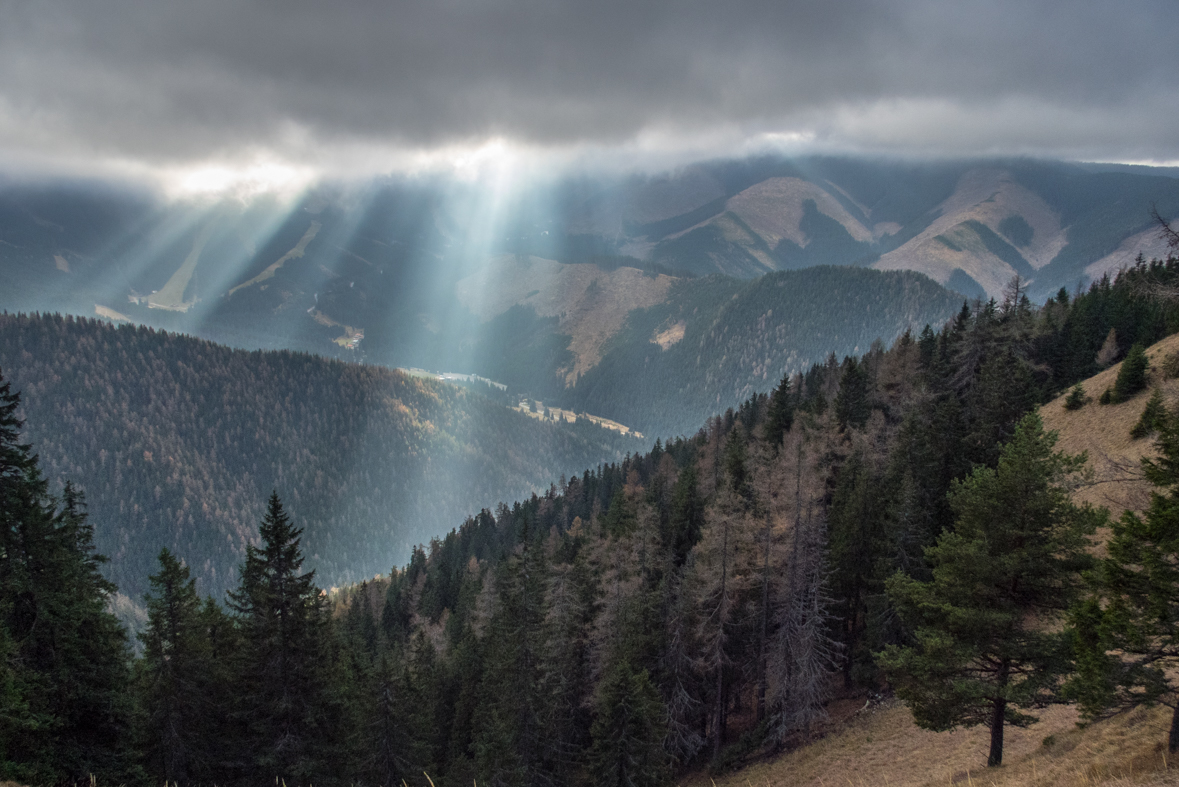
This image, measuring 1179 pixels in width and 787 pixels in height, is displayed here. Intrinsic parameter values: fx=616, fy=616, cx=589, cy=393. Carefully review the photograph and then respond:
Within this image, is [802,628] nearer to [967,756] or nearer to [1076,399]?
[967,756]

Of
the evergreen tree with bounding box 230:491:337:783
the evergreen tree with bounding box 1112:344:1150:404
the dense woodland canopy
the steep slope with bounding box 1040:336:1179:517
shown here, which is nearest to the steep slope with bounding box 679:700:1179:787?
the dense woodland canopy

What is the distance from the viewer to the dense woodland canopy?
53.0 ft

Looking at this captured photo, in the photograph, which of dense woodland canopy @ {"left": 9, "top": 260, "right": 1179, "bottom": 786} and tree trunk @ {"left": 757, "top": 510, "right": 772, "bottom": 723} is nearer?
dense woodland canopy @ {"left": 9, "top": 260, "right": 1179, "bottom": 786}

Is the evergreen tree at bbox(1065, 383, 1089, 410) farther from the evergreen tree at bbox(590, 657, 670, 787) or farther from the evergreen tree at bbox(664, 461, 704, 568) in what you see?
the evergreen tree at bbox(590, 657, 670, 787)

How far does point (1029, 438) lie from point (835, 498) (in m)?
27.0

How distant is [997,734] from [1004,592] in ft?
14.6

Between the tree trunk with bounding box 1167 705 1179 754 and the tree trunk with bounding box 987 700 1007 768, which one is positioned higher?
the tree trunk with bounding box 1167 705 1179 754

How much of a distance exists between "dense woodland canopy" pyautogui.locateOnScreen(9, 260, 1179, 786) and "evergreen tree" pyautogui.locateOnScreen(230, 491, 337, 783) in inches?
3.3

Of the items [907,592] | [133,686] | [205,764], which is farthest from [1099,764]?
[133,686]

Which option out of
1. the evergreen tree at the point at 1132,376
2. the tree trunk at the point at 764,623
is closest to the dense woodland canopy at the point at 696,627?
the tree trunk at the point at 764,623

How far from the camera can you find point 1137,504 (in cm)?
1627

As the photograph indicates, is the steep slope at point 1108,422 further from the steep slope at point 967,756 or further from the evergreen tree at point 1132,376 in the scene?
the steep slope at point 967,756

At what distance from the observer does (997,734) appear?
1703 cm

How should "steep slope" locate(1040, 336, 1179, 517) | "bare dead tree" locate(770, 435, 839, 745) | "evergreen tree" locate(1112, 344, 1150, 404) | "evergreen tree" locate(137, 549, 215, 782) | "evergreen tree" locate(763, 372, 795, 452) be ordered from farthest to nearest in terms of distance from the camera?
"evergreen tree" locate(763, 372, 795, 452), "evergreen tree" locate(1112, 344, 1150, 404), "steep slope" locate(1040, 336, 1179, 517), "bare dead tree" locate(770, 435, 839, 745), "evergreen tree" locate(137, 549, 215, 782)
